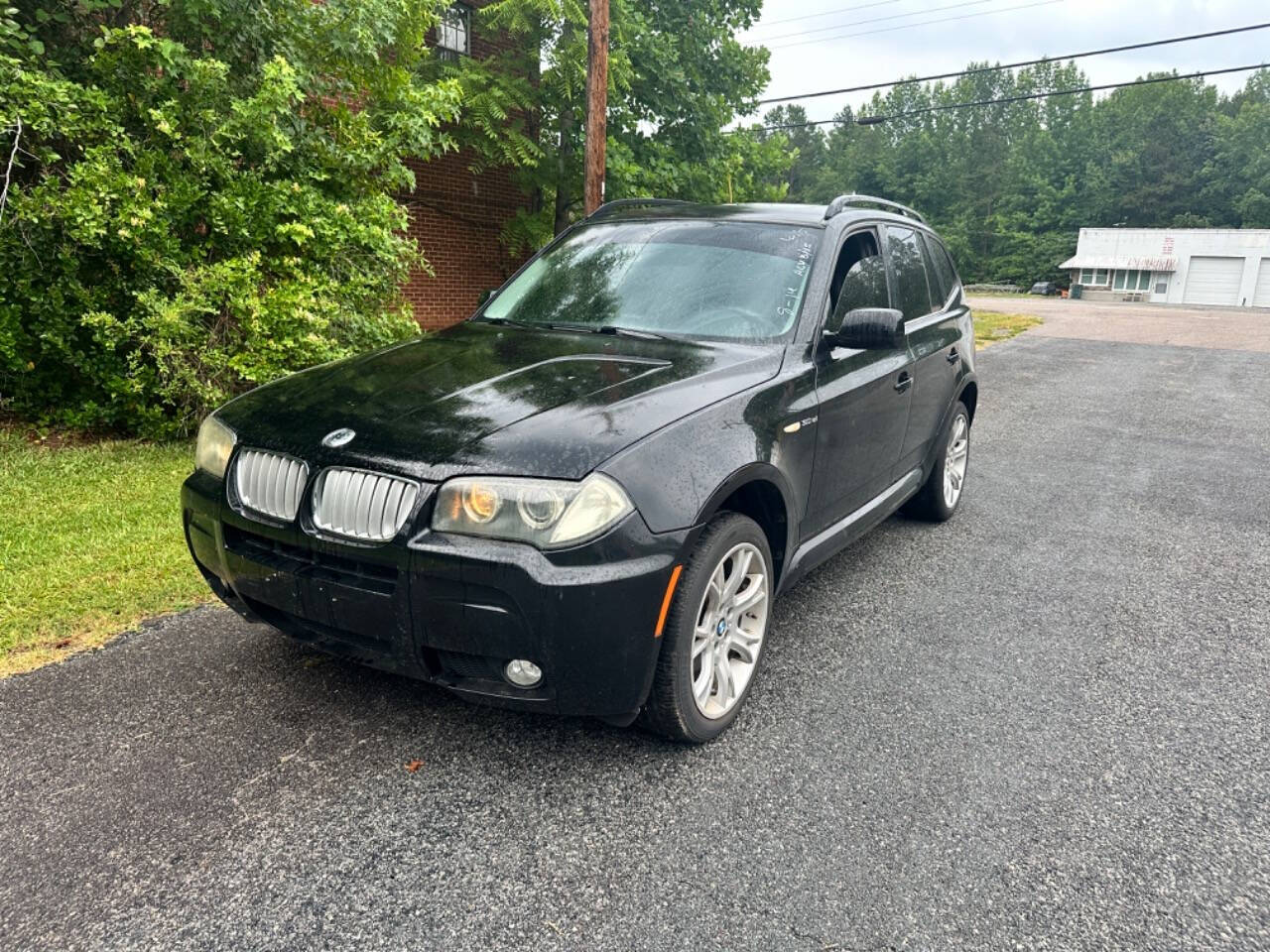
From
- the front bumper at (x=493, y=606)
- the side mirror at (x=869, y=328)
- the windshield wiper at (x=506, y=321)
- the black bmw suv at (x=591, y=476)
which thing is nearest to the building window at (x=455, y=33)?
the windshield wiper at (x=506, y=321)

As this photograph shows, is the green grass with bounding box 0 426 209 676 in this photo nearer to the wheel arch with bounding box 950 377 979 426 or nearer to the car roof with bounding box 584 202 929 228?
the car roof with bounding box 584 202 929 228

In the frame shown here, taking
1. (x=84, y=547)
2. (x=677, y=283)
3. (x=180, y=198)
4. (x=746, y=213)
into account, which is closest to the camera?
(x=677, y=283)

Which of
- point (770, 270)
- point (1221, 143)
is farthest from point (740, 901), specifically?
point (1221, 143)

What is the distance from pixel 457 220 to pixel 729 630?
11417 mm

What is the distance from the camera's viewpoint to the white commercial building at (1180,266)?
198ft

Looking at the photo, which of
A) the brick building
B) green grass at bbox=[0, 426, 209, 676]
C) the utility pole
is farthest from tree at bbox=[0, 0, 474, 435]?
the brick building

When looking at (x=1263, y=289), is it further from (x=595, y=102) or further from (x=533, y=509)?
(x=533, y=509)

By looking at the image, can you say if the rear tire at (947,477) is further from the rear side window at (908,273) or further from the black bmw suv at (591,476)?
the black bmw suv at (591,476)

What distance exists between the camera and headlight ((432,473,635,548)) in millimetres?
2426

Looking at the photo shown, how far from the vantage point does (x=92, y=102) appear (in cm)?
600

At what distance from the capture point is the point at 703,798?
2.67m

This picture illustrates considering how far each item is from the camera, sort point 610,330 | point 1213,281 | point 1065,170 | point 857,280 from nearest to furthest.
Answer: point 610,330
point 857,280
point 1213,281
point 1065,170

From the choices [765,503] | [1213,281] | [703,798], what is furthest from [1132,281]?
[703,798]

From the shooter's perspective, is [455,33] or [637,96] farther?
[637,96]
